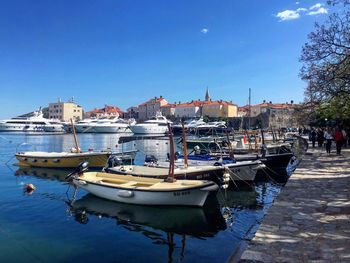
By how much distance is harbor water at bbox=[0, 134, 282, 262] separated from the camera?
30.1ft

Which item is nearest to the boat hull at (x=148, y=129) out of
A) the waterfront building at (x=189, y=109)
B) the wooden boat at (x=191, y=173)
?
the waterfront building at (x=189, y=109)

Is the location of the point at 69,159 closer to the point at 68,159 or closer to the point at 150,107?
the point at 68,159

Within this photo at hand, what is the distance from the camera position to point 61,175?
24141mm

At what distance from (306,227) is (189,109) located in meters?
157

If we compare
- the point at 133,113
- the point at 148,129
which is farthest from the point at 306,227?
the point at 133,113

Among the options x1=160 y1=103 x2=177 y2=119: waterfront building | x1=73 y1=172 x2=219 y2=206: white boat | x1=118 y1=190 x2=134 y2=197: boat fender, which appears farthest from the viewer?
x1=160 y1=103 x2=177 y2=119: waterfront building

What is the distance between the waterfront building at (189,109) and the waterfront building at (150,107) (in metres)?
11.8

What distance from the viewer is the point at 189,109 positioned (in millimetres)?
164000

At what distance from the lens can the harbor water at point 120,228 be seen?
30.1ft

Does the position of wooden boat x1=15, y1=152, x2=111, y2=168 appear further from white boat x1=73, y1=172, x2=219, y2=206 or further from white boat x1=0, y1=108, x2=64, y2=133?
white boat x1=0, y1=108, x2=64, y2=133

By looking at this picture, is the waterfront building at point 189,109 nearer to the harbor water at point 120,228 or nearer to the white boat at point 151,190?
the harbor water at point 120,228

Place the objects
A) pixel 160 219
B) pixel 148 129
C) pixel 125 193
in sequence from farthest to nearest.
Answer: pixel 148 129 → pixel 125 193 → pixel 160 219

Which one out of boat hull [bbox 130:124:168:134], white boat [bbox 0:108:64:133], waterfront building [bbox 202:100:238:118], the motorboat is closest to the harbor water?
the motorboat

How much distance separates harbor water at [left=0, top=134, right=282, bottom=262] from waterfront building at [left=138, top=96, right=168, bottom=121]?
159m
